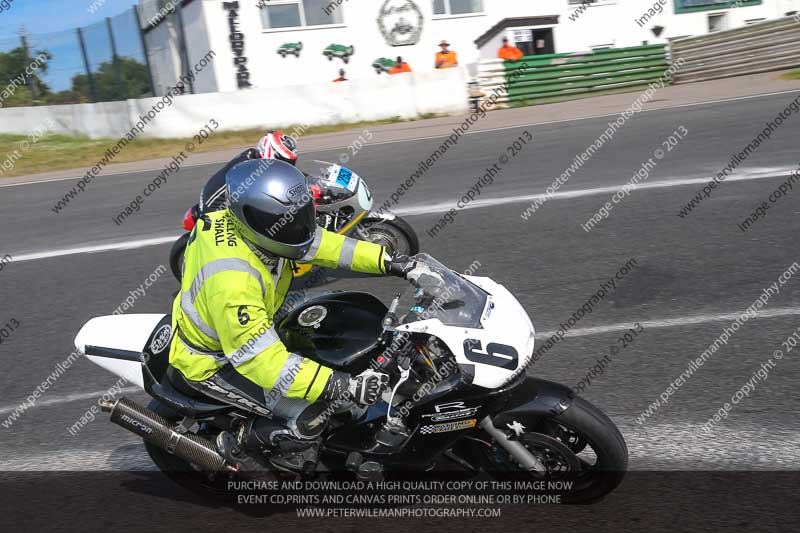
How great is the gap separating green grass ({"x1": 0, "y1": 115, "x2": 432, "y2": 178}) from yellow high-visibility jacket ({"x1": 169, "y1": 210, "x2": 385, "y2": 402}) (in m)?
13.8

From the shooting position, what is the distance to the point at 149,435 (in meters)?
3.74

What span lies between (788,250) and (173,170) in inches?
446

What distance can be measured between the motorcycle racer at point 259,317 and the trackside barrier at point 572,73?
1711 centimetres

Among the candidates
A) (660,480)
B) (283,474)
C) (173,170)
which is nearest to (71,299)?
(283,474)

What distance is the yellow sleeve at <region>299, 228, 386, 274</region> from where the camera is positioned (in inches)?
153

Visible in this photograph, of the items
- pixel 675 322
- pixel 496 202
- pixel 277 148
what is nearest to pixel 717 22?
pixel 496 202

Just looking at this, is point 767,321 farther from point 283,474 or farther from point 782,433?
point 283,474

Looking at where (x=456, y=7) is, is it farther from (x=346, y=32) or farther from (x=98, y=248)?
(x=98, y=248)

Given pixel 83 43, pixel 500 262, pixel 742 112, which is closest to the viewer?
pixel 500 262

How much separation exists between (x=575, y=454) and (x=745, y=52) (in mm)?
20123

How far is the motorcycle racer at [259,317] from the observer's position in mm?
3297

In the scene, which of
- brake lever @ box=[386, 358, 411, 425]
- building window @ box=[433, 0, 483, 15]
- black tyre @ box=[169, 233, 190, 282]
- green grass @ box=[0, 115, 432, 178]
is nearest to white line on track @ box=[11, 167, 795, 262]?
black tyre @ box=[169, 233, 190, 282]

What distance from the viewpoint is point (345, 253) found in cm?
393

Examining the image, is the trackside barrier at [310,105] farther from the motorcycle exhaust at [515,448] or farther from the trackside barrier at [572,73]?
the motorcycle exhaust at [515,448]
